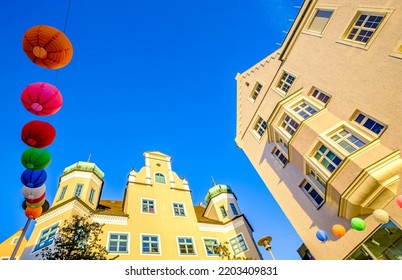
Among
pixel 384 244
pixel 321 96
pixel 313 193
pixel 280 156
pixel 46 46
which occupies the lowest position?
pixel 384 244

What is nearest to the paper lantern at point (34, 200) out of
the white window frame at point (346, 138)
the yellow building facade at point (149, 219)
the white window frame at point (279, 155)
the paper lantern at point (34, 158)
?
the paper lantern at point (34, 158)

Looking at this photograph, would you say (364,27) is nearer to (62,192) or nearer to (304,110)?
(304,110)

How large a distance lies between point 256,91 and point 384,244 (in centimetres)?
1717

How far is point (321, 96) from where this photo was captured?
54.7 ft

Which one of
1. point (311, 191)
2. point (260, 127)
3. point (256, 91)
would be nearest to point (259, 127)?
point (260, 127)

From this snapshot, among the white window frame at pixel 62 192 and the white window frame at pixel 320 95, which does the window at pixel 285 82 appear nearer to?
the white window frame at pixel 320 95

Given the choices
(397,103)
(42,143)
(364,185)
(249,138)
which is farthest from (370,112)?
(42,143)

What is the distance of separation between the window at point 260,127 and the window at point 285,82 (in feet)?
11.3

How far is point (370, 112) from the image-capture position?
41.7 feet

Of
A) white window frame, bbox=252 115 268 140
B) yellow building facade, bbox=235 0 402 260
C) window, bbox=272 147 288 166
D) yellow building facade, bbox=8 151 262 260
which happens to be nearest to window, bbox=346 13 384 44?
yellow building facade, bbox=235 0 402 260

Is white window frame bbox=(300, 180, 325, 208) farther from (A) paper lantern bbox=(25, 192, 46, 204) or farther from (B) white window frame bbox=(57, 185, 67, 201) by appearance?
(B) white window frame bbox=(57, 185, 67, 201)
